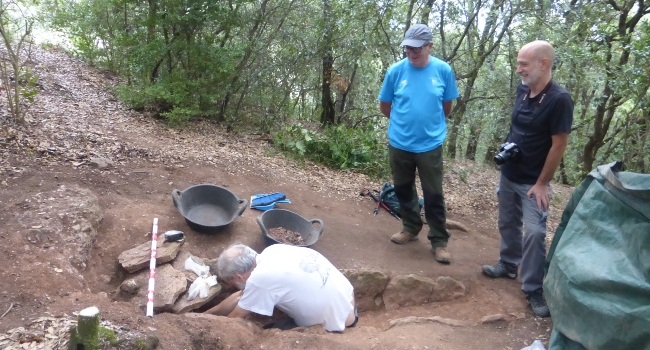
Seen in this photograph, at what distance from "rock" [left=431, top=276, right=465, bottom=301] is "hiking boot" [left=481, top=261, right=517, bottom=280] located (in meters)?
0.27

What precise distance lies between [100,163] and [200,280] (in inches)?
81.5

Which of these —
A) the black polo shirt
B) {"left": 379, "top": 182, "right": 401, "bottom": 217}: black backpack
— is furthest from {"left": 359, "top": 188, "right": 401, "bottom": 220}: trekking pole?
the black polo shirt

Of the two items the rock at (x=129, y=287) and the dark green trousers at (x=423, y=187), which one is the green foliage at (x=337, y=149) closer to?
the dark green trousers at (x=423, y=187)

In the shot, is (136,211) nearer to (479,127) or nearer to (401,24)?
(401,24)

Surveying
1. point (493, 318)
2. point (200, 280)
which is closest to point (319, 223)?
point (200, 280)

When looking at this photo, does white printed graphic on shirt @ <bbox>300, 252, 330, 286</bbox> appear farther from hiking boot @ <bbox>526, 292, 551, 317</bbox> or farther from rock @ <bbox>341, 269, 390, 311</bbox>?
hiking boot @ <bbox>526, 292, 551, 317</bbox>

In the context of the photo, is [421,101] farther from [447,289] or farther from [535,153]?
[447,289]

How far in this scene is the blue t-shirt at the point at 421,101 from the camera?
3.91 meters

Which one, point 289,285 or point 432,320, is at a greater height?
point 289,285

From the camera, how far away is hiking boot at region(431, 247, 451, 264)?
4.32m

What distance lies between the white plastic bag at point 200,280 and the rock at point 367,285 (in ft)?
3.76

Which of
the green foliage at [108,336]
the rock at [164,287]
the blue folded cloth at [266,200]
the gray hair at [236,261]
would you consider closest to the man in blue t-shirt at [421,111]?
the blue folded cloth at [266,200]

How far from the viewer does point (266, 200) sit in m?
4.96

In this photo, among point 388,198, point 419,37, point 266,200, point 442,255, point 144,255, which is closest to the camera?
point 144,255
